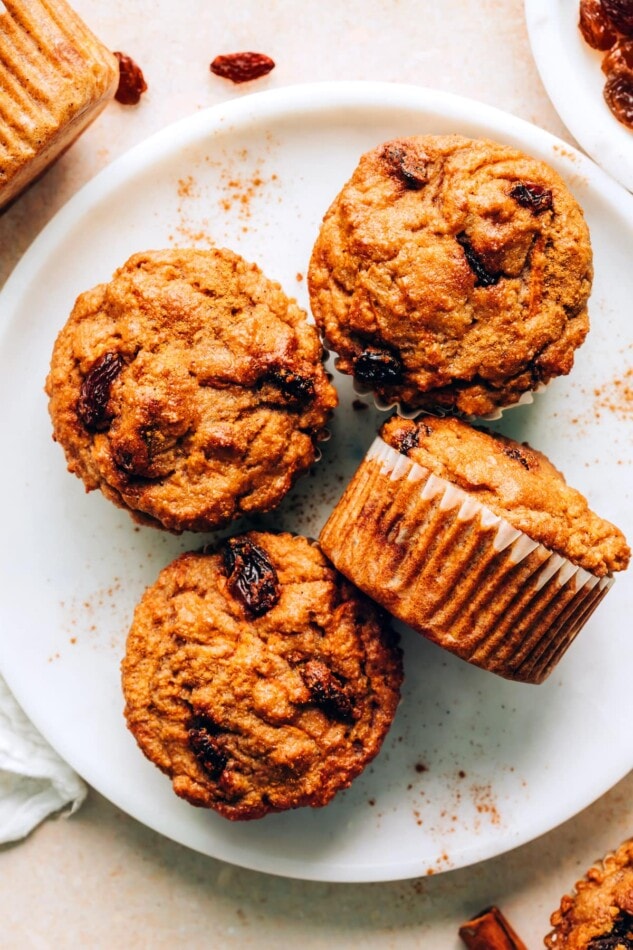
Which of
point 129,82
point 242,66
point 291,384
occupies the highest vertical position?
point 129,82

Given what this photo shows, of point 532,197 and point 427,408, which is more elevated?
point 532,197

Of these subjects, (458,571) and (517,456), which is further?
(517,456)

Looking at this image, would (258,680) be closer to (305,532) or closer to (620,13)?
(305,532)

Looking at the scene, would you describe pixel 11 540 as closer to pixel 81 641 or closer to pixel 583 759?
pixel 81 641

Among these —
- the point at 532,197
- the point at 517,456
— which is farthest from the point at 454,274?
the point at 517,456

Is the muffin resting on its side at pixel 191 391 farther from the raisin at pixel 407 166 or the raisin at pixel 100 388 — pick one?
the raisin at pixel 407 166

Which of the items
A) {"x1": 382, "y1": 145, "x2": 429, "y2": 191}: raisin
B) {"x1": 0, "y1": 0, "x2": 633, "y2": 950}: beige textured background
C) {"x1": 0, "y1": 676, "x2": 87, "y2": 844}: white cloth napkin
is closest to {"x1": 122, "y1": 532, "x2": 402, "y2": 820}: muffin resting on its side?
{"x1": 0, "y1": 676, "x2": 87, "y2": 844}: white cloth napkin

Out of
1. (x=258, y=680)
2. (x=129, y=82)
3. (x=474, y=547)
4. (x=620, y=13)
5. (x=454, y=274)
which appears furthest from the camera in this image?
(x=129, y=82)

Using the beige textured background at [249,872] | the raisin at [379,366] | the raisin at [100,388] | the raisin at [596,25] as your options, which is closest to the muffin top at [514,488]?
the raisin at [379,366]
